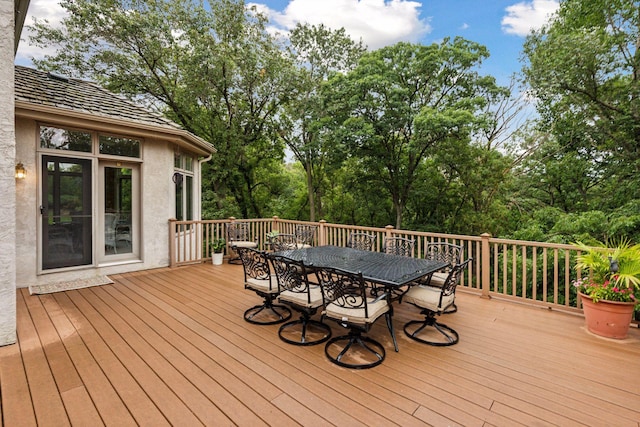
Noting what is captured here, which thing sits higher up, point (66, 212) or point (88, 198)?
point (88, 198)

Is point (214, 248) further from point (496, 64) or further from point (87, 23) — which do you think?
point (496, 64)

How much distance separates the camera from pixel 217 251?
6.53m

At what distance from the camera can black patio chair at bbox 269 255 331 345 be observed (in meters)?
2.99

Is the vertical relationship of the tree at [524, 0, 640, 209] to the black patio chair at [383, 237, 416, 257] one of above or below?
above

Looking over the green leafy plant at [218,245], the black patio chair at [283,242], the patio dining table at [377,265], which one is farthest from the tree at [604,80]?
the green leafy plant at [218,245]

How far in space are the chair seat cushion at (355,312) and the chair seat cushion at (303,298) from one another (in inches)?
8.1

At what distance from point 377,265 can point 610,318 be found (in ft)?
8.11

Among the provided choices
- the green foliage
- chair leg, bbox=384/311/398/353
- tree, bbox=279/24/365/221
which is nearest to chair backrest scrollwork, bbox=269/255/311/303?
chair leg, bbox=384/311/398/353

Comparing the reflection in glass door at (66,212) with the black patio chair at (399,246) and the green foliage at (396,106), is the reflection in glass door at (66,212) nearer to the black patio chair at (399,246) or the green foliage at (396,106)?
the black patio chair at (399,246)

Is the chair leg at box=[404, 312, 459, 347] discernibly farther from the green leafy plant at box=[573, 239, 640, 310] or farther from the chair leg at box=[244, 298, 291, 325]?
the green leafy plant at box=[573, 239, 640, 310]

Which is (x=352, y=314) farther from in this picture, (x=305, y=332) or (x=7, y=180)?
(x=7, y=180)

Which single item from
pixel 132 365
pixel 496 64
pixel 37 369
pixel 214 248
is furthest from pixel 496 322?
pixel 496 64

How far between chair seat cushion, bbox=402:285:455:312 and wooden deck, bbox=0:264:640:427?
15.5 inches

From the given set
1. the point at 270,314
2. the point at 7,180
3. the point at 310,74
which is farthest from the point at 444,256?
the point at 310,74
